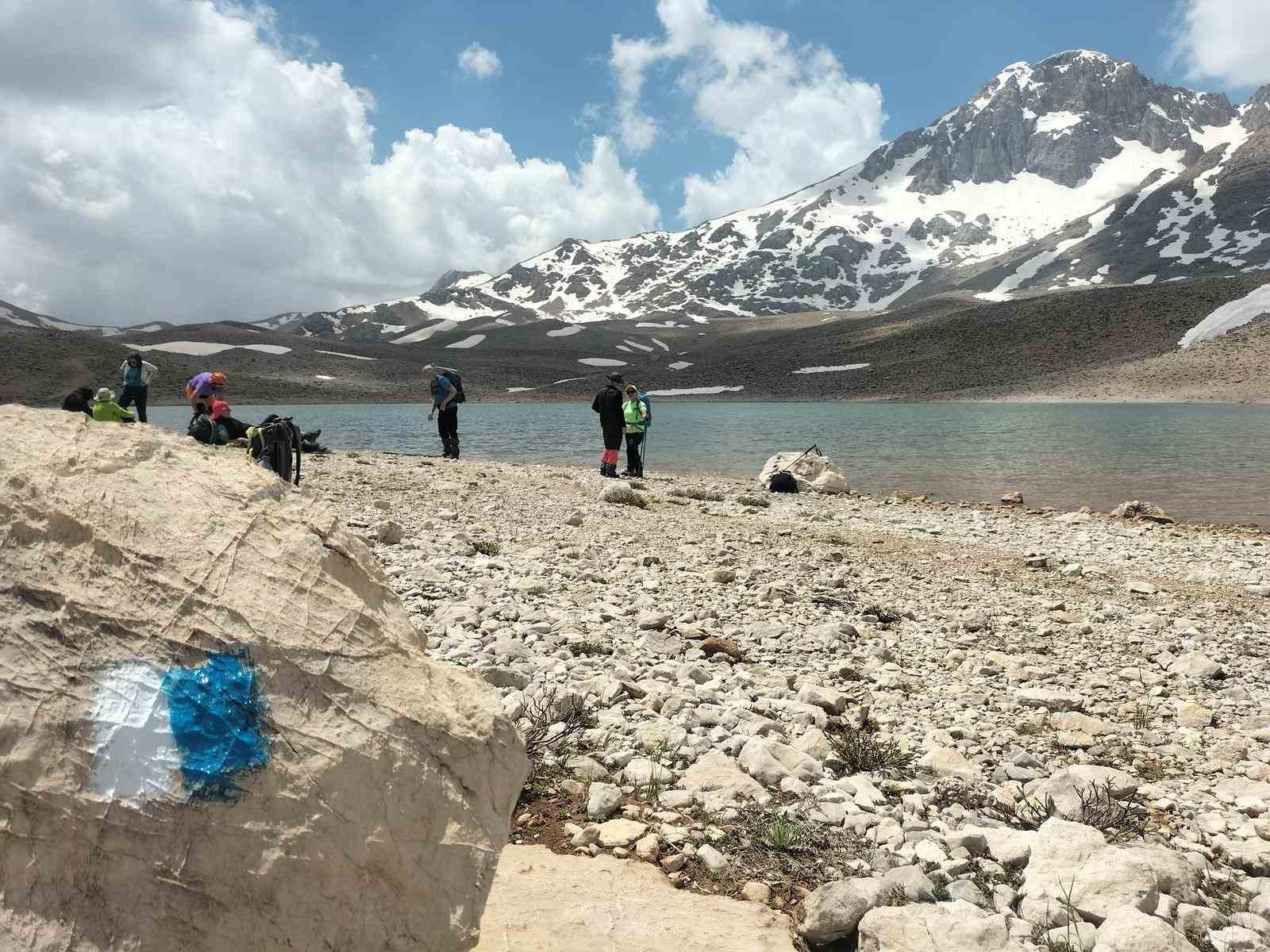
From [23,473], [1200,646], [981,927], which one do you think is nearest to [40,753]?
[23,473]

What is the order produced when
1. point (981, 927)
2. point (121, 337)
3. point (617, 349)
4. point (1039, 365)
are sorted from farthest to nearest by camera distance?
point (617, 349), point (121, 337), point (1039, 365), point (981, 927)

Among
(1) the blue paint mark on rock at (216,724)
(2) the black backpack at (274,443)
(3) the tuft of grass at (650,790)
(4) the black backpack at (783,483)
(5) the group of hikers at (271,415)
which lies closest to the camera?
(1) the blue paint mark on rock at (216,724)

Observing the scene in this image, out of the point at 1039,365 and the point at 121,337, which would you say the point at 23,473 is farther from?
the point at 121,337

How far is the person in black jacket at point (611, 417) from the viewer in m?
18.8

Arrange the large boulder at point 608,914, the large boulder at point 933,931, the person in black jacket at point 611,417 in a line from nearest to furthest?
the large boulder at point 933,931 → the large boulder at point 608,914 → the person in black jacket at point 611,417

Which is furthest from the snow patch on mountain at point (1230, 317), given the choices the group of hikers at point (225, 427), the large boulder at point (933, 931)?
the large boulder at point (933, 931)

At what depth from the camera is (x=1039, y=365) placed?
95.4 m

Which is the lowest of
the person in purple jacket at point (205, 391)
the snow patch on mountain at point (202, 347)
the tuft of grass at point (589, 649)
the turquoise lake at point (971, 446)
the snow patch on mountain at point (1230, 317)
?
the turquoise lake at point (971, 446)

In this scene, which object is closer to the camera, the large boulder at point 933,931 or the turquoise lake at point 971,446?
the large boulder at point 933,931

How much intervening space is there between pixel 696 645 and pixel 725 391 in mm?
102847

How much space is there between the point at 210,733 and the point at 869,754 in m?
3.86

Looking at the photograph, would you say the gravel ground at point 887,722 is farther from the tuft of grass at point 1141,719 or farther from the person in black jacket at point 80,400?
the person in black jacket at point 80,400

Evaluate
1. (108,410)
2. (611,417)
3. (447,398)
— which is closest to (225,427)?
(108,410)

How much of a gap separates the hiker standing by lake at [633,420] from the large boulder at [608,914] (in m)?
15.2
